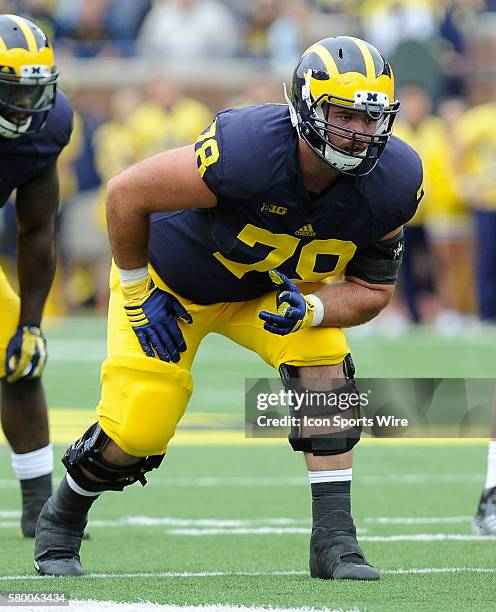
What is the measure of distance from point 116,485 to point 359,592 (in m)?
0.90

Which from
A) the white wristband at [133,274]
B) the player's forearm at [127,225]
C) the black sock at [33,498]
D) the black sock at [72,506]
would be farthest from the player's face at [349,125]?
the black sock at [33,498]

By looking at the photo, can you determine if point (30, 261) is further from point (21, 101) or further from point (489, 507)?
point (489, 507)

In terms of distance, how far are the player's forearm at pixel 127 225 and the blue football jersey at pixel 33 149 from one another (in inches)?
34.5

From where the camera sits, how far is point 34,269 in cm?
543

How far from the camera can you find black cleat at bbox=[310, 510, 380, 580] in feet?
14.2

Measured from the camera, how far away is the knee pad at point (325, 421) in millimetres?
4465

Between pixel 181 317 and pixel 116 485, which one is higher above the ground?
pixel 181 317

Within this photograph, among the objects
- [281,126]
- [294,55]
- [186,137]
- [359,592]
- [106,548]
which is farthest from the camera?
[294,55]

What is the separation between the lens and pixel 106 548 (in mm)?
5090

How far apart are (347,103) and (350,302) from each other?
25.7 inches

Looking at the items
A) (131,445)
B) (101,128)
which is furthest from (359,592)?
(101,128)

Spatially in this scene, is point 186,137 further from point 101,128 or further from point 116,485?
point 116,485

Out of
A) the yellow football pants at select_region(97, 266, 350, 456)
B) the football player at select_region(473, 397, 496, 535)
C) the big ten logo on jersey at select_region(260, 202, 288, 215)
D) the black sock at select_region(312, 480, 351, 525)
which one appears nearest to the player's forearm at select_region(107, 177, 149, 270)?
the yellow football pants at select_region(97, 266, 350, 456)

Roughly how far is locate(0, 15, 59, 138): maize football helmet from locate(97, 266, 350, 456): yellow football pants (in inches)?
29.0
